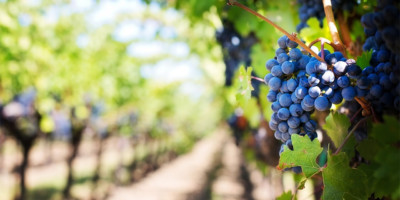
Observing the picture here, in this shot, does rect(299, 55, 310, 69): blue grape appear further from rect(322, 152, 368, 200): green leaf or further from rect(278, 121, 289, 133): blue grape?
rect(322, 152, 368, 200): green leaf

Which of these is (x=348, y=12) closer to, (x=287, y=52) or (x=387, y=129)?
(x=287, y=52)

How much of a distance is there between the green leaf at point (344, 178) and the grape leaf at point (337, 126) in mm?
177

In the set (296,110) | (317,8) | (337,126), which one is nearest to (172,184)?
(317,8)

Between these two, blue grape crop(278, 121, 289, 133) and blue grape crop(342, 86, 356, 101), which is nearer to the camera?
blue grape crop(342, 86, 356, 101)

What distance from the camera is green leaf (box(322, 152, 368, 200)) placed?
1033mm

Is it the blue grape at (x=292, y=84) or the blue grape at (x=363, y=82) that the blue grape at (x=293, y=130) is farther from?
the blue grape at (x=363, y=82)

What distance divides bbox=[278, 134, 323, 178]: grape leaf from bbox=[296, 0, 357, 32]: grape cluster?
2.38 ft

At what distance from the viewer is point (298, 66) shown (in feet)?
3.69

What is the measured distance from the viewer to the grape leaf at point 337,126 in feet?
3.84

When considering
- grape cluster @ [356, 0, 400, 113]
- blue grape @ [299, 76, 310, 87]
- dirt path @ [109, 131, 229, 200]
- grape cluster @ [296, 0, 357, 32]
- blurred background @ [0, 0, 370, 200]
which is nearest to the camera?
grape cluster @ [356, 0, 400, 113]

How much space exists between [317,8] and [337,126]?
66cm

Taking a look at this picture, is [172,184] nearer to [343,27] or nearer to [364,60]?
[343,27]

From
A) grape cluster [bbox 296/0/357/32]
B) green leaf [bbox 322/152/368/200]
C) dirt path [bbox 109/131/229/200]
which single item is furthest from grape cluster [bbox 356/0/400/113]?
dirt path [bbox 109/131/229/200]

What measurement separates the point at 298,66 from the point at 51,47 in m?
7.01
